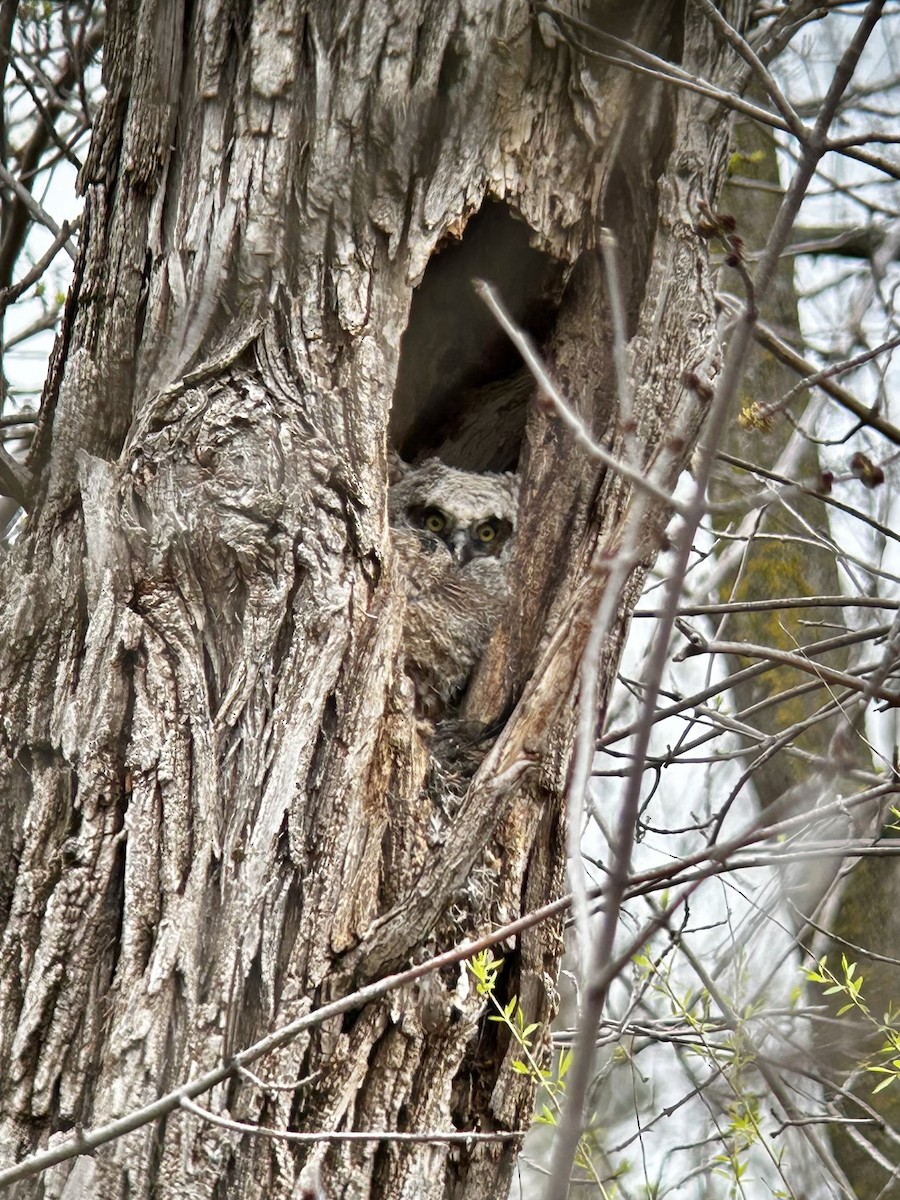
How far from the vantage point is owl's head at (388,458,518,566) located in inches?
158

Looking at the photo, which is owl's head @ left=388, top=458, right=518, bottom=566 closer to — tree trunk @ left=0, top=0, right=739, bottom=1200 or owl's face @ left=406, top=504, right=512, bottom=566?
owl's face @ left=406, top=504, right=512, bottom=566

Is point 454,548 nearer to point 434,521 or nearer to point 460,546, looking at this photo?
point 460,546

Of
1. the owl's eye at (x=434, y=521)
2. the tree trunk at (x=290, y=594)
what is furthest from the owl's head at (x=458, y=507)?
the tree trunk at (x=290, y=594)

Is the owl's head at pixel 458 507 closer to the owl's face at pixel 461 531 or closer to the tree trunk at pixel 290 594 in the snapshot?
the owl's face at pixel 461 531

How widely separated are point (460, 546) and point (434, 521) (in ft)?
0.49

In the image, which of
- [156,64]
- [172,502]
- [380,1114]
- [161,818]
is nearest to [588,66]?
[156,64]

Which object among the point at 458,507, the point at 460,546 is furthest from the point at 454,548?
the point at 458,507

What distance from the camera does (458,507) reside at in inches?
159

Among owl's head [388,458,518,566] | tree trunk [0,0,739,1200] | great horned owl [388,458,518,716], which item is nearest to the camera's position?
tree trunk [0,0,739,1200]

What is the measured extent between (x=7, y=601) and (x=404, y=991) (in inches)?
44.0

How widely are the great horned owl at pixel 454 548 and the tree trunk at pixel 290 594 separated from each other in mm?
484

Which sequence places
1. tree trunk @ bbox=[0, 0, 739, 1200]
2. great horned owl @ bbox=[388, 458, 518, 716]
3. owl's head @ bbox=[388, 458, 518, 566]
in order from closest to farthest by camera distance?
tree trunk @ bbox=[0, 0, 739, 1200]
great horned owl @ bbox=[388, 458, 518, 716]
owl's head @ bbox=[388, 458, 518, 566]

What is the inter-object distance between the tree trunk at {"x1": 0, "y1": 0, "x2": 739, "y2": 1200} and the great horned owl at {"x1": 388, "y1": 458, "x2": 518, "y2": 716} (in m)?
0.48

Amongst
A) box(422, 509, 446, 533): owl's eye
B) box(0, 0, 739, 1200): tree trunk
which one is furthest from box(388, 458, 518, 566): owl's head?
box(0, 0, 739, 1200): tree trunk
